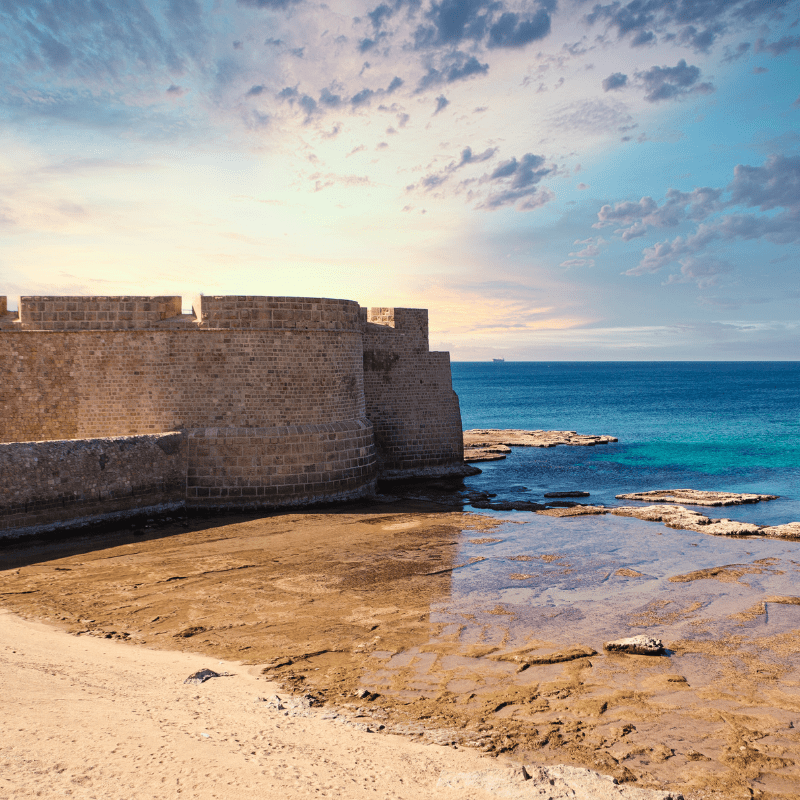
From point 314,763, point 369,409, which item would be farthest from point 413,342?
point 314,763

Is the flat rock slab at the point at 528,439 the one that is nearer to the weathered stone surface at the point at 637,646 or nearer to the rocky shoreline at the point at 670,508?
the rocky shoreline at the point at 670,508

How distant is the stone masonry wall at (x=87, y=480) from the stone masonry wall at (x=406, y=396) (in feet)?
21.7

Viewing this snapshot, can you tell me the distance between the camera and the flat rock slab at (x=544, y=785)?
4797 millimetres

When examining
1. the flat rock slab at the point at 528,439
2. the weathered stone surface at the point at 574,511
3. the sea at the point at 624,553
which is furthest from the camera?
the flat rock slab at the point at 528,439

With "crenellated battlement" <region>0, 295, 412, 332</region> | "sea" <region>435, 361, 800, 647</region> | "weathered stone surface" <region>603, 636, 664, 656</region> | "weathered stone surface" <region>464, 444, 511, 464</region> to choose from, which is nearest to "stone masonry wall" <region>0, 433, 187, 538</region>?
"crenellated battlement" <region>0, 295, 412, 332</region>

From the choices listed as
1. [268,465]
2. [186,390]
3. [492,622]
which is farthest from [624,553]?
[186,390]

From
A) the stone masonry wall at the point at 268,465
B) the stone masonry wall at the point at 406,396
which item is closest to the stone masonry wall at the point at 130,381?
the stone masonry wall at the point at 268,465

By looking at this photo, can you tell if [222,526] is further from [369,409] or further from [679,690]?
[679,690]

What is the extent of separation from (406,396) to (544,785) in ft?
52.6

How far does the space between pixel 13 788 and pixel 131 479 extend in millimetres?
11188

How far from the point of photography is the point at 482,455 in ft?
89.5

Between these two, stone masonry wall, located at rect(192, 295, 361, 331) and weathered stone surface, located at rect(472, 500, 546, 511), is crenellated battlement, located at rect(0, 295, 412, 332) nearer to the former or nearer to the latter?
stone masonry wall, located at rect(192, 295, 361, 331)

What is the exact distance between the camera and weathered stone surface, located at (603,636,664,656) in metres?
7.85

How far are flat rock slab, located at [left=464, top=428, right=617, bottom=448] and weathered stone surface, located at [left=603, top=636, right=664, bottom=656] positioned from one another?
2248 cm
